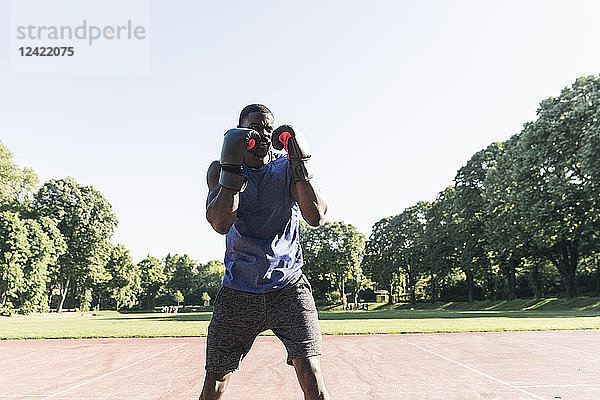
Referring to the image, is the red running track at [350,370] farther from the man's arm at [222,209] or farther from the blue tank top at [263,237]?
the man's arm at [222,209]

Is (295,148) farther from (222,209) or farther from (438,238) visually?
(438,238)

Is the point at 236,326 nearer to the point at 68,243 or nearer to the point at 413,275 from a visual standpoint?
the point at 68,243

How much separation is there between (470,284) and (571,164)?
20.0 meters

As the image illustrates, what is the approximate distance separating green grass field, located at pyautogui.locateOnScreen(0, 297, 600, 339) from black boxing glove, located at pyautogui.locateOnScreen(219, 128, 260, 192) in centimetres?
1111

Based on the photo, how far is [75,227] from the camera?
42.2m

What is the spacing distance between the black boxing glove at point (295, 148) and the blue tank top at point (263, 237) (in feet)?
0.75

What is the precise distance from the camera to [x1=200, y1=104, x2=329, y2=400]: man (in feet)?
8.23

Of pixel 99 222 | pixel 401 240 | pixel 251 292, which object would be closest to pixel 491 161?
pixel 401 240

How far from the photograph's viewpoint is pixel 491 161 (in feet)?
131

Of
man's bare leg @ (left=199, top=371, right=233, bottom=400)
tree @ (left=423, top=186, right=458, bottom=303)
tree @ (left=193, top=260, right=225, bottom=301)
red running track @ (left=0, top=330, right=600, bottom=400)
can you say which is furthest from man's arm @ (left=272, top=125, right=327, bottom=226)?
tree @ (left=193, top=260, right=225, bottom=301)

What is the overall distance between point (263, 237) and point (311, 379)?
797 mm

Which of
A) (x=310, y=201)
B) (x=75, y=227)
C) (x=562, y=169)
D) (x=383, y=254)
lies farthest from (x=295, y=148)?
(x=383, y=254)

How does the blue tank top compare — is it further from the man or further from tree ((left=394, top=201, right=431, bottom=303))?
tree ((left=394, top=201, right=431, bottom=303))

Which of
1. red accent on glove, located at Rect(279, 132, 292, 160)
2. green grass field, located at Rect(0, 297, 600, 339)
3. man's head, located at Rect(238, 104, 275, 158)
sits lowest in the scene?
green grass field, located at Rect(0, 297, 600, 339)
